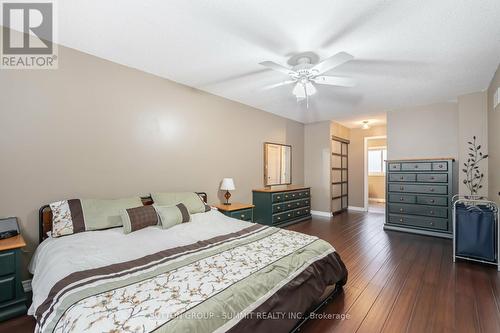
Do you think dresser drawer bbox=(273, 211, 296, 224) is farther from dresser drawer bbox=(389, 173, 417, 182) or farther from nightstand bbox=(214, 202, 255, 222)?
dresser drawer bbox=(389, 173, 417, 182)

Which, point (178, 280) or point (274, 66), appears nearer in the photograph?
point (178, 280)

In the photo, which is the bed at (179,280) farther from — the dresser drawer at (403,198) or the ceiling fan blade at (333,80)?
→ the dresser drawer at (403,198)

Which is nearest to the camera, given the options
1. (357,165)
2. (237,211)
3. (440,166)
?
(237,211)

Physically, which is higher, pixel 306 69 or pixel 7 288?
pixel 306 69

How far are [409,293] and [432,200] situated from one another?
277 cm

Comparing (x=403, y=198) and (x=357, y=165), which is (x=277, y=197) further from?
(x=357, y=165)

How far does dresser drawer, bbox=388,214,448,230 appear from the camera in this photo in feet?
13.9

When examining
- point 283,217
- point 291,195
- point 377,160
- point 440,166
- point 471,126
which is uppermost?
point 471,126

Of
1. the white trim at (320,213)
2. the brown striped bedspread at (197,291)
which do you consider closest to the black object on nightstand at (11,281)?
the brown striped bedspread at (197,291)

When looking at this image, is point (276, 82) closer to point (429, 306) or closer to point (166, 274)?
point (166, 274)

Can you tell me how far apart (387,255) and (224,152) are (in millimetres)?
3212

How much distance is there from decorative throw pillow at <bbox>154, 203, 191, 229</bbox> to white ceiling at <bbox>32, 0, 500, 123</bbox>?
188cm

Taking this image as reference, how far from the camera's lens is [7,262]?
6.24ft

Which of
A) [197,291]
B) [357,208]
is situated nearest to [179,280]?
[197,291]
